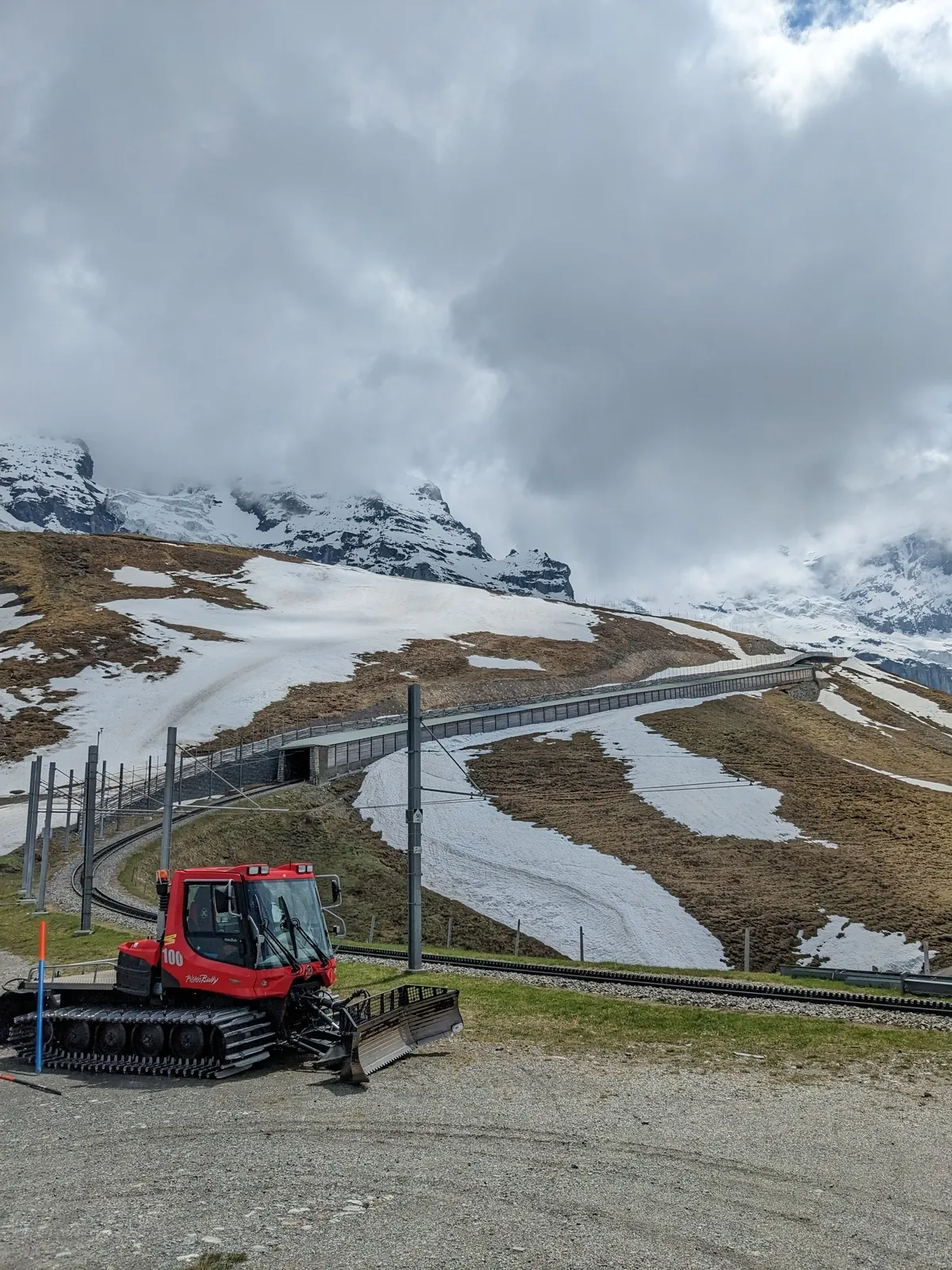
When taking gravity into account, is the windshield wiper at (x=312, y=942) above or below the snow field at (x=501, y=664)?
below

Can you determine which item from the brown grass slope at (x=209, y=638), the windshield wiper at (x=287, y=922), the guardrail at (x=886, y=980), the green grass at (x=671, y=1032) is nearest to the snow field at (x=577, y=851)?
the guardrail at (x=886, y=980)

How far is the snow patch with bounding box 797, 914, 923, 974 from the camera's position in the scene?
34156 mm

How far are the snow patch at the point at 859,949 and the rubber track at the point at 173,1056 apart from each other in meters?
25.8

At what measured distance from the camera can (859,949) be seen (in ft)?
116

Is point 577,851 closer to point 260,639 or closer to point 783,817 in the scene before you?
point 783,817

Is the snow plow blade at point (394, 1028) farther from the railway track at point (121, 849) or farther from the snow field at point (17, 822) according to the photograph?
the snow field at point (17, 822)

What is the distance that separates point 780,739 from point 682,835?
20.6 m

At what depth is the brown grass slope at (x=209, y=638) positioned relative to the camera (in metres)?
75.9

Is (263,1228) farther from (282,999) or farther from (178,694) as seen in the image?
(178,694)

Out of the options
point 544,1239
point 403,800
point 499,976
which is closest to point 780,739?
point 403,800

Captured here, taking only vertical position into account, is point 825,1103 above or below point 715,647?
below

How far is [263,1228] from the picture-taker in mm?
9016

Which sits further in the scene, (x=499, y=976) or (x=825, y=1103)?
(x=499, y=976)

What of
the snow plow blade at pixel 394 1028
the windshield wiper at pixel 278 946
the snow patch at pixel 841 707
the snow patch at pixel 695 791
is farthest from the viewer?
the snow patch at pixel 841 707
